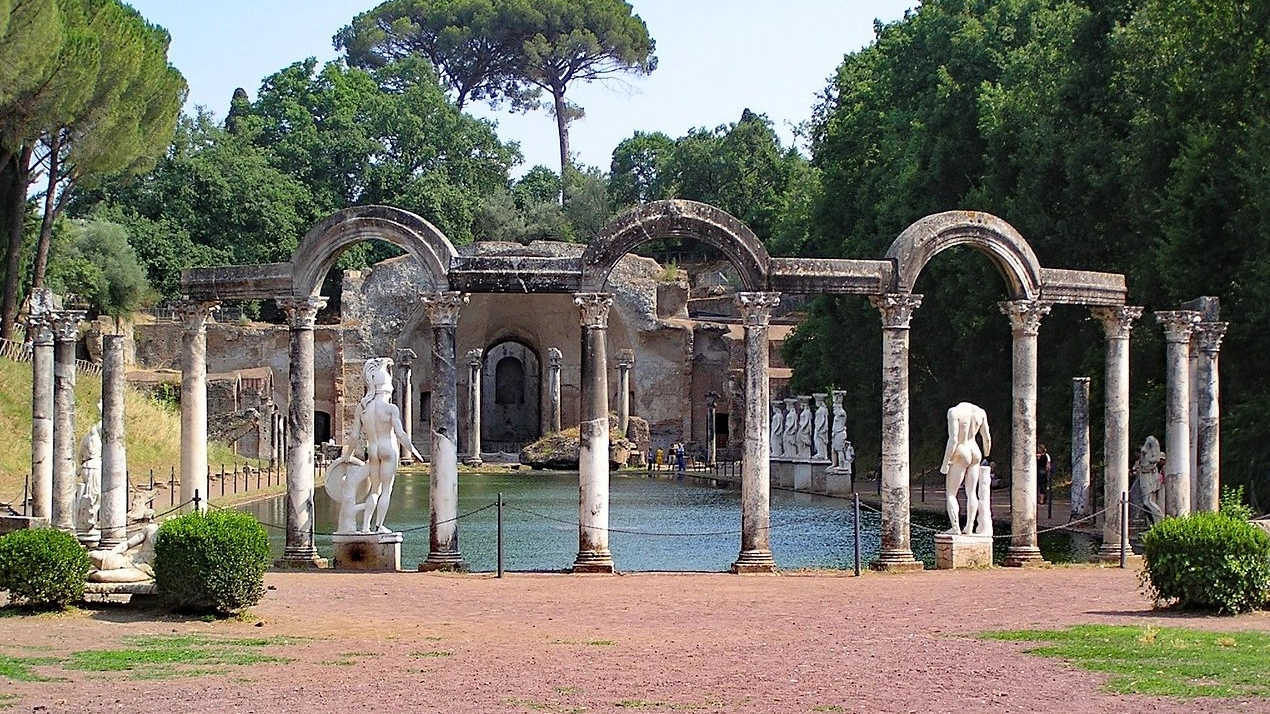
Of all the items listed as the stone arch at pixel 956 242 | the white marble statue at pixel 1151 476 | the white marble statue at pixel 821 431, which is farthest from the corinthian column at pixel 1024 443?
the white marble statue at pixel 821 431

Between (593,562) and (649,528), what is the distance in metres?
9.22

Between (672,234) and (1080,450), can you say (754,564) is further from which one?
(1080,450)

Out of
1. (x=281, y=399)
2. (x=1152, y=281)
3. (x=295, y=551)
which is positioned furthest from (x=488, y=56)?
(x=295, y=551)

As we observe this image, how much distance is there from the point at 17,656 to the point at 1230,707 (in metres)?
8.36

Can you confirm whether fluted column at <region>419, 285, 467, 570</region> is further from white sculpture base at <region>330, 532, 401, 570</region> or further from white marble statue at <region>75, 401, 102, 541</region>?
white marble statue at <region>75, 401, 102, 541</region>

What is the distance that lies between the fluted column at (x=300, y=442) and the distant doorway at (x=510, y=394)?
1954 inches

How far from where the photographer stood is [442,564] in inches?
744

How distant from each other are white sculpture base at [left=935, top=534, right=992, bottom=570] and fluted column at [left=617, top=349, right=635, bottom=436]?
35953 millimetres

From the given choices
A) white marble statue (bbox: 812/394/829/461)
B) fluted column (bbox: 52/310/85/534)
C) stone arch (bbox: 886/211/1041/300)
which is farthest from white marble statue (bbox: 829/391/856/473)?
fluted column (bbox: 52/310/85/534)

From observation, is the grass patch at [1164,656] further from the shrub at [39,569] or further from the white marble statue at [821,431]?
the white marble statue at [821,431]

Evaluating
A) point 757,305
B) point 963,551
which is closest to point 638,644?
point 757,305

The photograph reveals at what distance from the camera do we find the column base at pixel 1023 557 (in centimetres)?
2000

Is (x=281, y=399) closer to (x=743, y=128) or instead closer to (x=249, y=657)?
(x=743, y=128)

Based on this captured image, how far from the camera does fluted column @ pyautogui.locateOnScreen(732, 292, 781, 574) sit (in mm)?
19078
